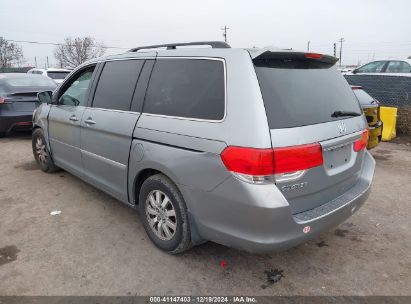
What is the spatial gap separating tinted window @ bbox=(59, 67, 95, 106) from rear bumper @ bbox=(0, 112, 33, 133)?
380 centimetres

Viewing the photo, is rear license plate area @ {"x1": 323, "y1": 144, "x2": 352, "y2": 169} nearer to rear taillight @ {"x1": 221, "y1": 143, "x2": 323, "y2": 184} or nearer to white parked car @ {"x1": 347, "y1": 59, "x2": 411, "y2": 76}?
rear taillight @ {"x1": 221, "y1": 143, "x2": 323, "y2": 184}

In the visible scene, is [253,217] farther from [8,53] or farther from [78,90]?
[8,53]

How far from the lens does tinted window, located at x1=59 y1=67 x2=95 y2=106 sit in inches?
169

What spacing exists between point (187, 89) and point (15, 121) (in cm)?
646

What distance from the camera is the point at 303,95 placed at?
2771mm

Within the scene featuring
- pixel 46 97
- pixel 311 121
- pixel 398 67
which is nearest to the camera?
pixel 311 121

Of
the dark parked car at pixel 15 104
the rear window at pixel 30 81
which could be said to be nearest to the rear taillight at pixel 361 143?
the dark parked car at pixel 15 104

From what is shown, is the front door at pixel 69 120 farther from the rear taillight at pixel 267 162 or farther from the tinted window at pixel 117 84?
the rear taillight at pixel 267 162

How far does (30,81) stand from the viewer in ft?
29.0

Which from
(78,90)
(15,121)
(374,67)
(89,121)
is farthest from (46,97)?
(374,67)

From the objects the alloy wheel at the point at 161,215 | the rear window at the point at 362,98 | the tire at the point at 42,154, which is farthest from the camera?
the rear window at the point at 362,98

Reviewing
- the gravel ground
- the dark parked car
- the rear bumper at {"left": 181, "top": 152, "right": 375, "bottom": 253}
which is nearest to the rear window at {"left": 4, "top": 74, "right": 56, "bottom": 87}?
the dark parked car

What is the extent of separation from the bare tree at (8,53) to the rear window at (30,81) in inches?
1748

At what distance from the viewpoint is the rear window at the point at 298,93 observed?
2.52 meters
